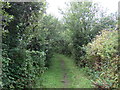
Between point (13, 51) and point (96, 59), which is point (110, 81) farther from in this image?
point (13, 51)

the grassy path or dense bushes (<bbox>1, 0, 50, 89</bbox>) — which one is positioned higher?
dense bushes (<bbox>1, 0, 50, 89</bbox>)

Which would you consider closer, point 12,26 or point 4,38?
point 4,38

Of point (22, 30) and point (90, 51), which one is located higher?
point (22, 30)

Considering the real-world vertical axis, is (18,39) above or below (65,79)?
above

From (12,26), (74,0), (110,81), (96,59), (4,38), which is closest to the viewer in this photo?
(4,38)

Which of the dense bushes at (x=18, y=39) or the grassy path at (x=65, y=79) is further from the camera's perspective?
the grassy path at (x=65, y=79)

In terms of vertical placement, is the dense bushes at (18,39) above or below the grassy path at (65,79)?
above

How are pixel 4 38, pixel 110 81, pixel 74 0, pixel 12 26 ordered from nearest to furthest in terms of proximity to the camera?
pixel 4 38 < pixel 12 26 < pixel 110 81 < pixel 74 0

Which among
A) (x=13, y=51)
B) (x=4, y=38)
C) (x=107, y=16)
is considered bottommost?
(x=13, y=51)

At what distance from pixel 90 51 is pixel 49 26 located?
→ 17.4 feet

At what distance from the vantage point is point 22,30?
16.7 ft

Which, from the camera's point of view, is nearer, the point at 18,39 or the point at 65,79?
the point at 18,39

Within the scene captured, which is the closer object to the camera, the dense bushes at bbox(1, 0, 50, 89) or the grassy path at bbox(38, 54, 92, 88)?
the dense bushes at bbox(1, 0, 50, 89)

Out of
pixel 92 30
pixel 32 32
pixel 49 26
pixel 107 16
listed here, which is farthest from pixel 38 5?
pixel 107 16
